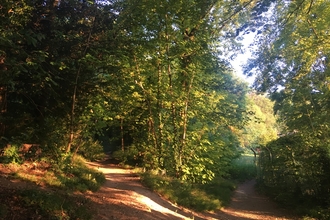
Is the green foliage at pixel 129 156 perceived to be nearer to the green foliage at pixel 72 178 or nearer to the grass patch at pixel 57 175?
the green foliage at pixel 72 178

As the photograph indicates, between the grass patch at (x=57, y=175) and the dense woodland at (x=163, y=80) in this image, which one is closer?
the dense woodland at (x=163, y=80)

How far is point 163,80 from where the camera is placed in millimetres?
11812

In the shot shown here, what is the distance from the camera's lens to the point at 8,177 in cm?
692

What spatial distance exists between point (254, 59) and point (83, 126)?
960 cm

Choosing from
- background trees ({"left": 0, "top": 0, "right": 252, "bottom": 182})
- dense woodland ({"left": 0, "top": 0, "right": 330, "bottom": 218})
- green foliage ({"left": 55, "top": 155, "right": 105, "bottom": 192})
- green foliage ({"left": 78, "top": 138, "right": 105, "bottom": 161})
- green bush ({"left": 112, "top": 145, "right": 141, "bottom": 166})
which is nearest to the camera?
background trees ({"left": 0, "top": 0, "right": 252, "bottom": 182})

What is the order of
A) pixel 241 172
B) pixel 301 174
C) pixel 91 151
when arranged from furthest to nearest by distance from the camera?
pixel 241 172, pixel 91 151, pixel 301 174

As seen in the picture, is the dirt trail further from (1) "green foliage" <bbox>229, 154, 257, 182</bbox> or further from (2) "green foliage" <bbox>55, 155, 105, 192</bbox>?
(1) "green foliage" <bbox>229, 154, 257, 182</bbox>

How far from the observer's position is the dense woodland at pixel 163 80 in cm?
643

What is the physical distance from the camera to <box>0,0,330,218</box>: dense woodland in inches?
253

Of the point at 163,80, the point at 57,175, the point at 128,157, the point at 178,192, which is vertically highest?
the point at 163,80

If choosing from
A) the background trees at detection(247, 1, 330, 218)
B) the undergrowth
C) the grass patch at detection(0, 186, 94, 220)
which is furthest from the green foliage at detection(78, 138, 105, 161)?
the background trees at detection(247, 1, 330, 218)

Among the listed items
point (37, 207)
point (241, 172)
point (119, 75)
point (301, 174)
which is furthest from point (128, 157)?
point (241, 172)

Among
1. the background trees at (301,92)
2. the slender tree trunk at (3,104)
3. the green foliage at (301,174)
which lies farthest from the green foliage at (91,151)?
the green foliage at (301,174)

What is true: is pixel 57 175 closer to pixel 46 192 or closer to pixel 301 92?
pixel 46 192
